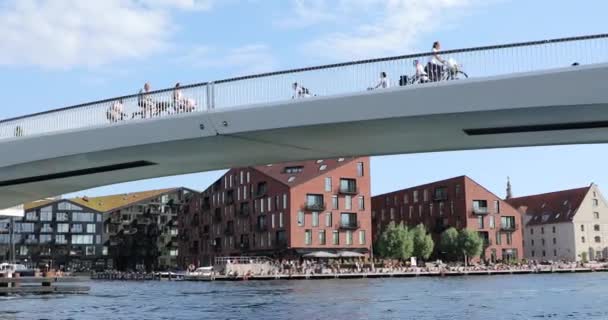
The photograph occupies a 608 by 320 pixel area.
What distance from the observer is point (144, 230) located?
130 meters

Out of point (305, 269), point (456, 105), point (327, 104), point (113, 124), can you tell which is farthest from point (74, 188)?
point (305, 269)

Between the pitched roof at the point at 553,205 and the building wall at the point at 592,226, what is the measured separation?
3.67 feet

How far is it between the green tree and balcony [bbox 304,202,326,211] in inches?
683

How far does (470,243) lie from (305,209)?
21.2 m

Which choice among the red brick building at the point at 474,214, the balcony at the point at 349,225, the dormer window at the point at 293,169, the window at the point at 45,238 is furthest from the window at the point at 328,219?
the window at the point at 45,238

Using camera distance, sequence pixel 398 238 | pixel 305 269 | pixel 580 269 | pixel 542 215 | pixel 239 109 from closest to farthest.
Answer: pixel 239 109
pixel 305 269
pixel 398 238
pixel 580 269
pixel 542 215

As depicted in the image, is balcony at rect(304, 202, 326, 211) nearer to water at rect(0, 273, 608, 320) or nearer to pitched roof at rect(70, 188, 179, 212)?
water at rect(0, 273, 608, 320)

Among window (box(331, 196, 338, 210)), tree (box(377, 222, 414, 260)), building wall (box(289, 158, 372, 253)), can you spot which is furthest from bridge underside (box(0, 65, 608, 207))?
tree (box(377, 222, 414, 260))

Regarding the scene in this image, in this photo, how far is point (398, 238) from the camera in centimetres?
8881

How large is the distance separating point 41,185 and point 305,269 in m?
50.0

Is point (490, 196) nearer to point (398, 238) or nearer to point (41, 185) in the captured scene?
point (398, 238)

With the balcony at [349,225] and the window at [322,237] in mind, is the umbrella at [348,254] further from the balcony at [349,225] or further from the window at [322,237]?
the balcony at [349,225]

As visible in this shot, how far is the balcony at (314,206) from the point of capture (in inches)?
3312

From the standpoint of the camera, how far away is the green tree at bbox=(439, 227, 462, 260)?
301 feet
